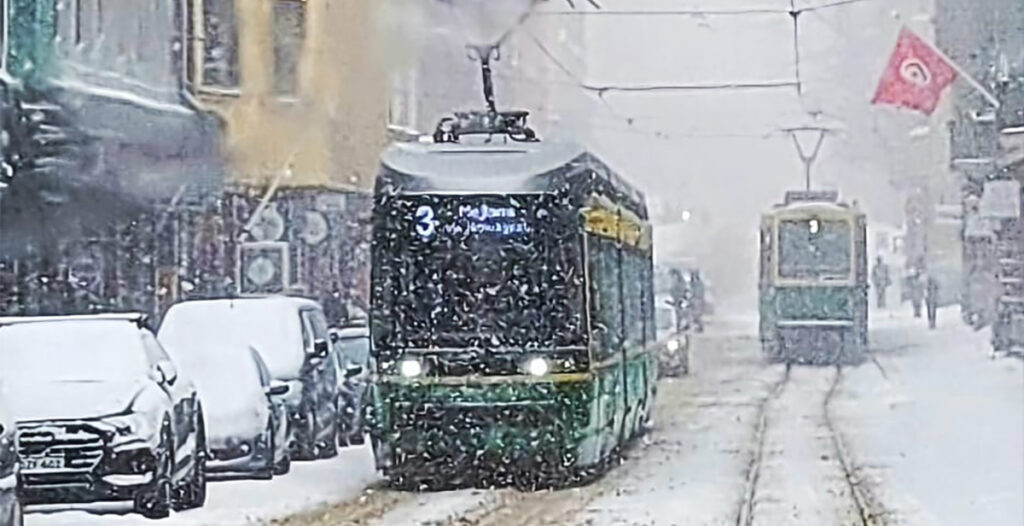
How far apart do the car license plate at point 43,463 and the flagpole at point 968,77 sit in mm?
20801

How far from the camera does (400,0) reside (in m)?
26.0

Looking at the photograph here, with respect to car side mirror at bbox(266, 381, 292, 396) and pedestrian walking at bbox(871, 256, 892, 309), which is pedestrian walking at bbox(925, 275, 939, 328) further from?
car side mirror at bbox(266, 381, 292, 396)

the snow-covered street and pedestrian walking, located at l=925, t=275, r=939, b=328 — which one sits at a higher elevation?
pedestrian walking, located at l=925, t=275, r=939, b=328

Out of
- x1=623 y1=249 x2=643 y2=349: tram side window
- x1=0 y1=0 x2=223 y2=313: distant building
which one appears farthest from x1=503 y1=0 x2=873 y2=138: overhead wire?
x1=623 y1=249 x2=643 y2=349: tram side window

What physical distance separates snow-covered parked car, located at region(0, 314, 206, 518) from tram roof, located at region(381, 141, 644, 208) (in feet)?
7.80

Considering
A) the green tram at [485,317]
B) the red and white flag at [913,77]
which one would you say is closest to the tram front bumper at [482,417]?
the green tram at [485,317]

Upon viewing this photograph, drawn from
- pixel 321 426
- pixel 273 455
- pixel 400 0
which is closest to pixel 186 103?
pixel 400 0

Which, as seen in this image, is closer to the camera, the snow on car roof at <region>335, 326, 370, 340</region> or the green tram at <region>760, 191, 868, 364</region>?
the snow on car roof at <region>335, 326, 370, 340</region>

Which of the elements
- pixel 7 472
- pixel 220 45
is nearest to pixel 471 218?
pixel 7 472

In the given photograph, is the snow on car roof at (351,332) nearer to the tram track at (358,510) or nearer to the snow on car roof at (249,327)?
the snow on car roof at (249,327)

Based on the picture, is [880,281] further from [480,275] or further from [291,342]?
[480,275]

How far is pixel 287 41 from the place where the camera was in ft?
84.5

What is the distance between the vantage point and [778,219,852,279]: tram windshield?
3284 cm

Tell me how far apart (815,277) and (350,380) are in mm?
14027
